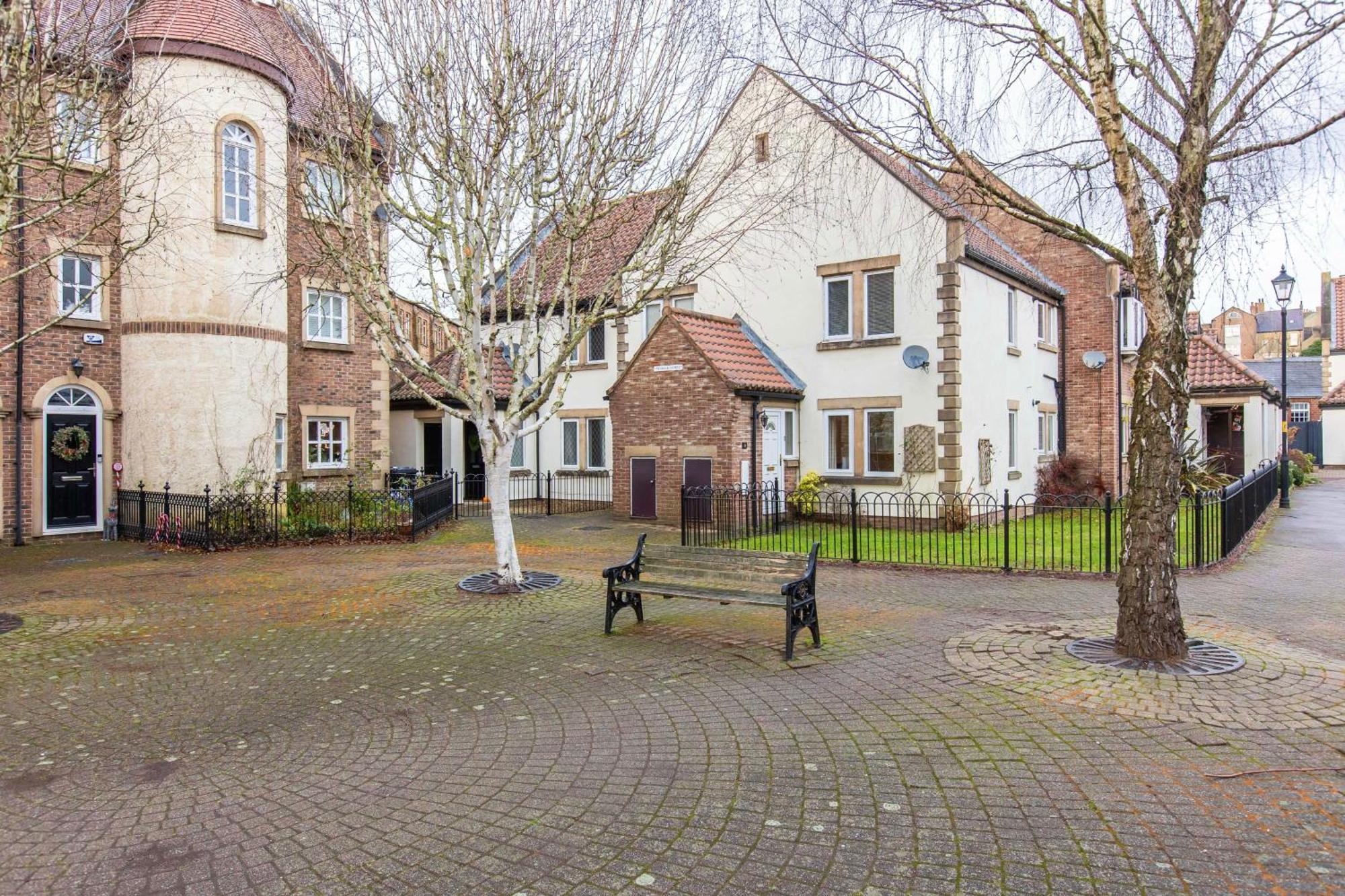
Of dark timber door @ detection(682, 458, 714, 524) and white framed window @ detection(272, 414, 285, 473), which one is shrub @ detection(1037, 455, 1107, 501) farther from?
white framed window @ detection(272, 414, 285, 473)

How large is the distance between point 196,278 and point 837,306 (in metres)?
13.2

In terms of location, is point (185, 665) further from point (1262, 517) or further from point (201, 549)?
point (1262, 517)

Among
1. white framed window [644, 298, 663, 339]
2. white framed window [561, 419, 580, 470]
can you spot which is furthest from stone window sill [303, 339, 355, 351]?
white framed window [644, 298, 663, 339]

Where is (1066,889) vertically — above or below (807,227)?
below

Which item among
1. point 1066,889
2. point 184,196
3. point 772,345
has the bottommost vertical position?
point 1066,889

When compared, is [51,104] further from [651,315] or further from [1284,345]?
[1284,345]

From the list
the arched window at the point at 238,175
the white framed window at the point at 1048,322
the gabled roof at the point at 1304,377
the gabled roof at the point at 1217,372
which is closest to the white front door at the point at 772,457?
the white framed window at the point at 1048,322

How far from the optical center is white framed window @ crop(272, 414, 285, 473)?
58.6 ft

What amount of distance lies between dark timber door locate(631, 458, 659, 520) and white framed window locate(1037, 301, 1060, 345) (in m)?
11.0

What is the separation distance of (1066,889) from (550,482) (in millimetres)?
20660

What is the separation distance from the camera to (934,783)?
4.78m

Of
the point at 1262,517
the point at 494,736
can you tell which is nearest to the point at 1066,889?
the point at 494,736

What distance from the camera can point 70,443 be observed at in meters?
16.3

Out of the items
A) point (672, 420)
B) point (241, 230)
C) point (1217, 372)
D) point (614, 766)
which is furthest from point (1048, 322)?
point (614, 766)
